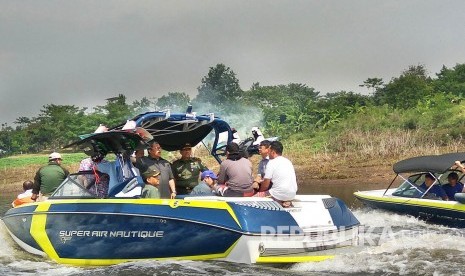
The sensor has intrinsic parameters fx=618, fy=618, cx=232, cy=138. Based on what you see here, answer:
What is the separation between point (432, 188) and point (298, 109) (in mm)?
36772

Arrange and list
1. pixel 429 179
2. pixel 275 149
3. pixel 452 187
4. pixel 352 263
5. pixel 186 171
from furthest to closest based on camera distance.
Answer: pixel 429 179, pixel 452 187, pixel 186 171, pixel 275 149, pixel 352 263

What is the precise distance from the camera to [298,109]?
49.9 m

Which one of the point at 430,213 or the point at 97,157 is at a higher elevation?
the point at 97,157

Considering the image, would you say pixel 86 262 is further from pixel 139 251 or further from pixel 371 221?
pixel 371 221

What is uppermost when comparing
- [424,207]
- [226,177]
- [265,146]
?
[265,146]

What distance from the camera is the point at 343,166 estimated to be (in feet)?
95.9

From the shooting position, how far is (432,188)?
13.3 metres

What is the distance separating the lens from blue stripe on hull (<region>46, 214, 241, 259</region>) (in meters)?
7.72

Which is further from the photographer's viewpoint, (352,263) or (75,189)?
(75,189)

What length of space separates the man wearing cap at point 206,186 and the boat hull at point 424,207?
16.7ft

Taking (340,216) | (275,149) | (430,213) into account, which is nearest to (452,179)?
(430,213)

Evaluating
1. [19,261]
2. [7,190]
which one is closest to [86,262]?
[19,261]

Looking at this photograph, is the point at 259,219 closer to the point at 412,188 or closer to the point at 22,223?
the point at 22,223

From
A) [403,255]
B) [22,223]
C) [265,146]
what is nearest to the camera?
[403,255]
